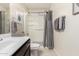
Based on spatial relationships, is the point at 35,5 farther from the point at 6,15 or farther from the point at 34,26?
the point at 6,15

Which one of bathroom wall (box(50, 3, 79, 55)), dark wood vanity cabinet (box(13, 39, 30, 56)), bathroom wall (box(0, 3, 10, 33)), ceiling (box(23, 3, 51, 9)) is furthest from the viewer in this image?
bathroom wall (box(0, 3, 10, 33))

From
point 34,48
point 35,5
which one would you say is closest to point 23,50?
point 34,48

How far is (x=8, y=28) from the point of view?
7.14ft

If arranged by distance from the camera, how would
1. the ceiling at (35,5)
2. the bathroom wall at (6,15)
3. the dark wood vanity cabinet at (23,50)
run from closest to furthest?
the dark wood vanity cabinet at (23,50)
the ceiling at (35,5)
the bathroom wall at (6,15)

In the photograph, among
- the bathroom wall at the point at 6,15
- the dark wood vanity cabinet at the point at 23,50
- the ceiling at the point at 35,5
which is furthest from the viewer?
the bathroom wall at the point at 6,15

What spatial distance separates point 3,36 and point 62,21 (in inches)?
47.0

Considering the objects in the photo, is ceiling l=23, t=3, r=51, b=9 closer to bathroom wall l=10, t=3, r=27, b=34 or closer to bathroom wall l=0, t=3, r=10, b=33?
bathroom wall l=10, t=3, r=27, b=34

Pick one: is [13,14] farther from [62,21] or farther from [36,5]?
[62,21]

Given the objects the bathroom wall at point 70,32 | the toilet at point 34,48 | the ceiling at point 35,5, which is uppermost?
the ceiling at point 35,5

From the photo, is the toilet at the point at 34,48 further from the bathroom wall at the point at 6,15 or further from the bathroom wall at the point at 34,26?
the bathroom wall at the point at 6,15

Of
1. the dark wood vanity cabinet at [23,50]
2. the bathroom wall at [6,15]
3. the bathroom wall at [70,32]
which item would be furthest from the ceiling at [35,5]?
the dark wood vanity cabinet at [23,50]

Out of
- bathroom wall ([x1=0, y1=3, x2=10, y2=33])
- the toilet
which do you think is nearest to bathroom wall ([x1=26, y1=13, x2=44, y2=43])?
the toilet

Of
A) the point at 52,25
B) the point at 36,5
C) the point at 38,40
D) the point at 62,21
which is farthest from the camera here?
the point at 52,25

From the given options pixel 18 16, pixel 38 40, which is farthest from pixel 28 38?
pixel 18 16
